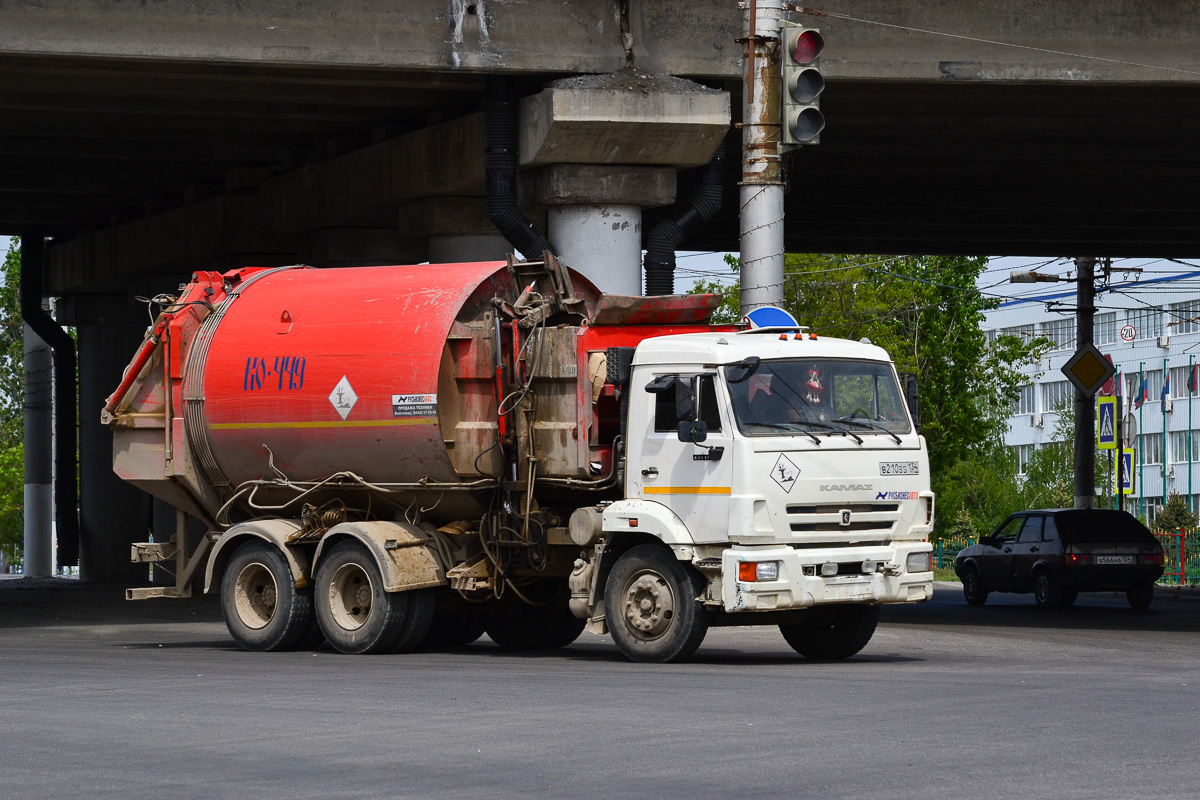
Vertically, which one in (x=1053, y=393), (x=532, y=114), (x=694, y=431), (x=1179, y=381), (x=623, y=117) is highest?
(x=532, y=114)

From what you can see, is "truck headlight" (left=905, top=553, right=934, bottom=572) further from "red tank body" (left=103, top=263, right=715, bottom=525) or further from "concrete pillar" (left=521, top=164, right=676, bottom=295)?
"concrete pillar" (left=521, top=164, right=676, bottom=295)

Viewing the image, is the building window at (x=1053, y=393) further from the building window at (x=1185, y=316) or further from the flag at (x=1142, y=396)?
the building window at (x=1185, y=316)

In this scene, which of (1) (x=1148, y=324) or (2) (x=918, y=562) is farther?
(1) (x=1148, y=324)

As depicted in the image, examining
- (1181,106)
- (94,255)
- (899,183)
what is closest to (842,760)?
(1181,106)

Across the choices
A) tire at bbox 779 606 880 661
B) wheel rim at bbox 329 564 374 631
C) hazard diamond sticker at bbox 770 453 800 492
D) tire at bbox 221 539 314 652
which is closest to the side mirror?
hazard diamond sticker at bbox 770 453 800 492

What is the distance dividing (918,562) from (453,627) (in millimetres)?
5087

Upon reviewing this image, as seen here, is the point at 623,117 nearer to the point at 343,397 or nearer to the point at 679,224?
the point at 679,224

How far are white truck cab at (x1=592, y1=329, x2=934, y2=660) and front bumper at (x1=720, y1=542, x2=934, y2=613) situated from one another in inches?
0.4

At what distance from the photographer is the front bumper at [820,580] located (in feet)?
49.0

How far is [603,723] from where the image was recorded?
1122 centimetres

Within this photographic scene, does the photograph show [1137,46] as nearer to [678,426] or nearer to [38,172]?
[678,426]

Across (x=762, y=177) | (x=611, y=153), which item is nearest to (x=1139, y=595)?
(x=611, y=153)

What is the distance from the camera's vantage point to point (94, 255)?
37.1 meters

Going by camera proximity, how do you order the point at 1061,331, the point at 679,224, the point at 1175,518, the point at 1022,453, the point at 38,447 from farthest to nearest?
the point at 1022,453 → the point at 1061,331 → the point at 1175,518 → the point at 38,447 → the point at 679,224
